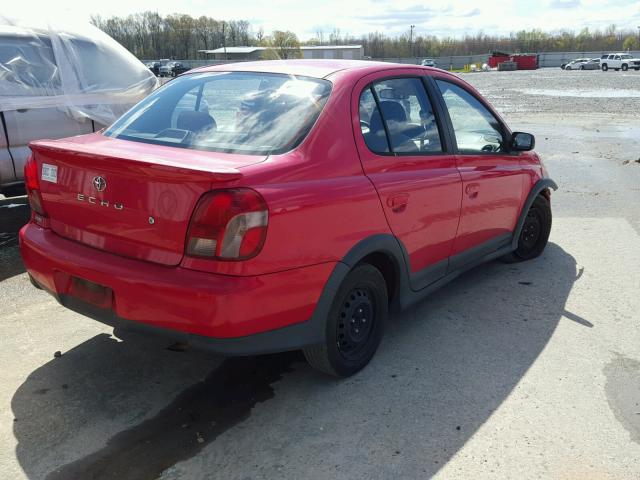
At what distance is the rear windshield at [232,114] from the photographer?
3023mm

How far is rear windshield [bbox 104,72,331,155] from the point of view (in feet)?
9.92

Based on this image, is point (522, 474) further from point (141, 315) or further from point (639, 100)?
point (639, 100)

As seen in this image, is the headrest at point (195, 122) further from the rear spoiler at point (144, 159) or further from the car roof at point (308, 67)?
the car roof at point (308, 67)

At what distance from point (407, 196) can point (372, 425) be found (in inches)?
51.8

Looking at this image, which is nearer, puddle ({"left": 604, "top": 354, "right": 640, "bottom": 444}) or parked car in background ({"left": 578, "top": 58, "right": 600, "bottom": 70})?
puddle ({"left": 604, "top": 354, "right": 640, "bottom": 444})

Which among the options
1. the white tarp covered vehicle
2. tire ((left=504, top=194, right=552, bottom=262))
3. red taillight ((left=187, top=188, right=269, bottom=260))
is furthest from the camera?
the white tarp covered vehicle

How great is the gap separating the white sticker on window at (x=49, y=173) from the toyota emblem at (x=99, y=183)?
1.15 feet

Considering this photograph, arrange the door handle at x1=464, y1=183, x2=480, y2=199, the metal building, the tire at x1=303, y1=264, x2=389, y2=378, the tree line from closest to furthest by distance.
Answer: the tire at x1=303, y1=264, x2=389, y2=378 → the door handle at x1=464, y1=183, x2=480, y2=199 → the metal building → the tree line

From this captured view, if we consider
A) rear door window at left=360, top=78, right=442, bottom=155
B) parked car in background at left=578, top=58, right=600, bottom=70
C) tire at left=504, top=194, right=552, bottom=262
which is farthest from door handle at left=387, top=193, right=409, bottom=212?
parked car in background at left=578, top=58, right=600, bottom=70

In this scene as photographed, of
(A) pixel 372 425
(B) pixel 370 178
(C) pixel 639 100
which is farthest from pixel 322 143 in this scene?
(C) pixel 639 100

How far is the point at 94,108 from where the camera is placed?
20.8ft

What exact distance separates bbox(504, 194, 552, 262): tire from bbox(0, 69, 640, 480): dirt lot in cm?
66

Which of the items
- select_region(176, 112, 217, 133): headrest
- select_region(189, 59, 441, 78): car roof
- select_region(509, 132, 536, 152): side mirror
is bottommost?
select_region(509, 132, 536, 152): side mirror

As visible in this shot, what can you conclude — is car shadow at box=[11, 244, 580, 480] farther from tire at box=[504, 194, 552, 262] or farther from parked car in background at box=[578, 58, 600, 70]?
parked car in background at box=[578, 58, 600, 70]
